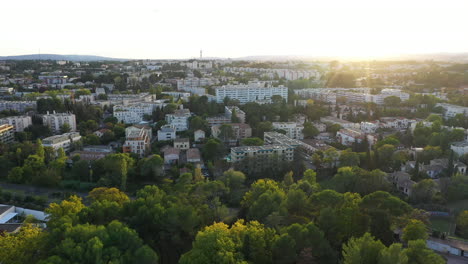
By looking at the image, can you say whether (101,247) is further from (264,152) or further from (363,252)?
(264,152)

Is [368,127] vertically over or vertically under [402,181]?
over

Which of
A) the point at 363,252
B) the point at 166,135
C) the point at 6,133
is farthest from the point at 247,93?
the point at 363,252

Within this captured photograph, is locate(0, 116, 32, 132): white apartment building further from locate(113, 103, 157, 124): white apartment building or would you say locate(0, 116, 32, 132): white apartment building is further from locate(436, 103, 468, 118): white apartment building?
locate(436, 103, 468, 118): white apartment building

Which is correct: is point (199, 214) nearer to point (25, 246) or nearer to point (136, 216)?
point (136, 216)

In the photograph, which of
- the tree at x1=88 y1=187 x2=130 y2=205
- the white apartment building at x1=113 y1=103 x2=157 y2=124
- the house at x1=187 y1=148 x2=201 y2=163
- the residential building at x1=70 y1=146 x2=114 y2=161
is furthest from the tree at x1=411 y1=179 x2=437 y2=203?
the white apartment building at x1=113 y1=103 x2=157 y2=124

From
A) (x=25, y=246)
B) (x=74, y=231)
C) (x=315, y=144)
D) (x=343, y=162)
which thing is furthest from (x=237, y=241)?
(x=315, y=144)
